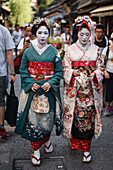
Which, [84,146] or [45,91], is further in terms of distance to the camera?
[84,146]

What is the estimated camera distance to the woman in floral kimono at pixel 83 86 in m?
3.62

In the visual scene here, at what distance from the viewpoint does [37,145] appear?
364 centimetres

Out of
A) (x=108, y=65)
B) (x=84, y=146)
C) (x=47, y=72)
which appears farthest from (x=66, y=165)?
(x=108, y=65)

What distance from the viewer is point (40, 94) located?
11.7ft

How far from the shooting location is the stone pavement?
3598 mm

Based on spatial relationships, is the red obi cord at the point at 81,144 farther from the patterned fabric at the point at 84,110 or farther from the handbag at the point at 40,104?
the handbag at the point at 40,104

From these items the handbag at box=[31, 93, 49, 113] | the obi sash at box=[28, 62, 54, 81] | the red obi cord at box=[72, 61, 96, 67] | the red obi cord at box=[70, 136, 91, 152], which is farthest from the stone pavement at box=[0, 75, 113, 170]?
the red obi cord at box=[72, 61, 96, 67]

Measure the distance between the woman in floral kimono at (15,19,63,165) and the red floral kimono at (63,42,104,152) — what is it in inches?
6.5

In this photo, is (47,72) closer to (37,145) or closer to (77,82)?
(77,82)

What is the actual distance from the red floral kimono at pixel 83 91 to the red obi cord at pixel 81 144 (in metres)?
0.02

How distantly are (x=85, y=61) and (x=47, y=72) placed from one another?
52 cm

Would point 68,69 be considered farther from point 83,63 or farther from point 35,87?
point 35,87

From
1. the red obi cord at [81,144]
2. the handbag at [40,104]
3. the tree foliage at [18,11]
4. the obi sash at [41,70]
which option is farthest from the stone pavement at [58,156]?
the tree foliage at [18,11]

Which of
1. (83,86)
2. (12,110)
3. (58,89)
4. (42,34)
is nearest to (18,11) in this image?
(12,110)
